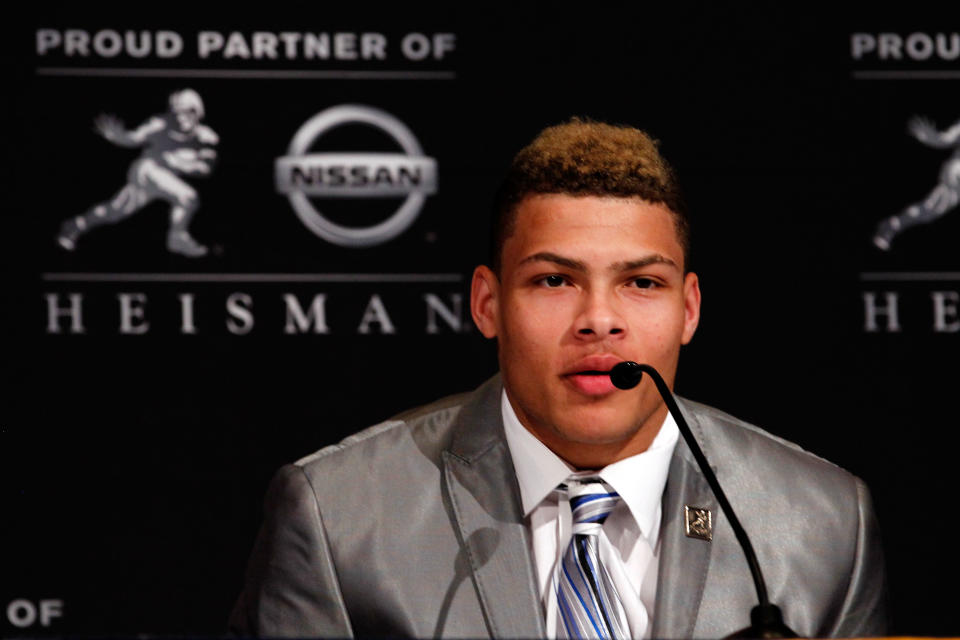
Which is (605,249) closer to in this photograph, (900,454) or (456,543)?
(456,543)

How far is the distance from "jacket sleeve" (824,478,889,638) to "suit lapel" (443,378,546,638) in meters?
0.53

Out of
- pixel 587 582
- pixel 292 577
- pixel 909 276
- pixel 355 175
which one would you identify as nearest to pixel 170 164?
pixel 355 175

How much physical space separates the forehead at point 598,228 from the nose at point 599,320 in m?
0.07

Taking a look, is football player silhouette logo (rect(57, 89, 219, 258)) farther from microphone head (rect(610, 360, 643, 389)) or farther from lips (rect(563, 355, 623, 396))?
microphone head (rect(610, 360, 643, 389))

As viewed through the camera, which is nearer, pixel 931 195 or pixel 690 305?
pixel 690 305

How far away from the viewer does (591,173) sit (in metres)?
2.39

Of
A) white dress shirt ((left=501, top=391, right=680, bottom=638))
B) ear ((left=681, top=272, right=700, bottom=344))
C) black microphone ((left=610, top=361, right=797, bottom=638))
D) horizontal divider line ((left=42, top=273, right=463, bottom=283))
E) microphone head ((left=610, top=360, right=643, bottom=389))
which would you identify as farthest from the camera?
horizontal divider line ((left=42, top=273, right=463, bottom=283))

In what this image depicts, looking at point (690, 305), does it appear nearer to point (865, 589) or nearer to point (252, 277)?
point (865, 589)

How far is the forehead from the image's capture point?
7.70 ft

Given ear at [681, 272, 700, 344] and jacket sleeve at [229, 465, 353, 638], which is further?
ear at [681, 272, 700, 344]

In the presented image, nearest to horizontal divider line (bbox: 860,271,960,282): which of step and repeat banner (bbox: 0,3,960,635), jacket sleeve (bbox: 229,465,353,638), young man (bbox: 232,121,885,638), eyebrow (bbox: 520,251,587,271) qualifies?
step and repeat banner (bbox: 0,3,960,635)

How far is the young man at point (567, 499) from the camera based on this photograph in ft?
7.71

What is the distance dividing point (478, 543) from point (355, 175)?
1158 millimetres

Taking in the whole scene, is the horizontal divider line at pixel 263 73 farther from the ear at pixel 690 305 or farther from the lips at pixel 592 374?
the lips at pixel 592 374
